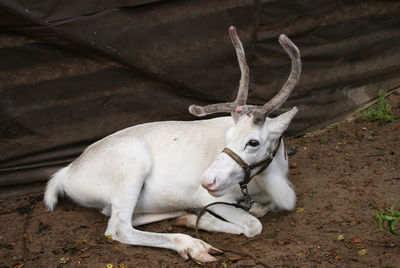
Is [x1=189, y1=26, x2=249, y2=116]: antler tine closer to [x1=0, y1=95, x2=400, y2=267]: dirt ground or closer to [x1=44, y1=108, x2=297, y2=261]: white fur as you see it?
[x1=44, y1=108, x2=297, y2=261]: white fur

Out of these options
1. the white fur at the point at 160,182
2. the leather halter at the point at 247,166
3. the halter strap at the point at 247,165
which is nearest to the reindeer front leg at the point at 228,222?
the white fur at the point at 160,182

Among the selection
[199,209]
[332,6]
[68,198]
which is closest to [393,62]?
[332,6]

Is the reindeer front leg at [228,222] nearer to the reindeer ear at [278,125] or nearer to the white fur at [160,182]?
the white fur at [160,182]

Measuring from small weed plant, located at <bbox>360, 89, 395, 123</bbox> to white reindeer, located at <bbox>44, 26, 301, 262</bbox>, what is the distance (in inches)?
76.8

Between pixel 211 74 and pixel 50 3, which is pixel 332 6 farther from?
pixel 50 3

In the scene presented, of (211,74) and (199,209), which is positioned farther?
(211,74)

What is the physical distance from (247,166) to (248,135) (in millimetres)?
242

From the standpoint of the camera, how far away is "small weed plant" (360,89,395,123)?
5.62 meters

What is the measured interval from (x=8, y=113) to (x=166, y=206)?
70.4 inches

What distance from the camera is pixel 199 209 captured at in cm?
434

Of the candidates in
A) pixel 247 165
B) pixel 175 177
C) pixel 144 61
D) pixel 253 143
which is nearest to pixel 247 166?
pixel 247 165

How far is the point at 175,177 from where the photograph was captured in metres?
4.27

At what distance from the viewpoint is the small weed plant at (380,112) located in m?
5.62

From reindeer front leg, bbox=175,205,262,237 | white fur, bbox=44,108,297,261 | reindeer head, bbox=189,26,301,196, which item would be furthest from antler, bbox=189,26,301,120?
reindeer front leg, bbox=175,205,262,237
